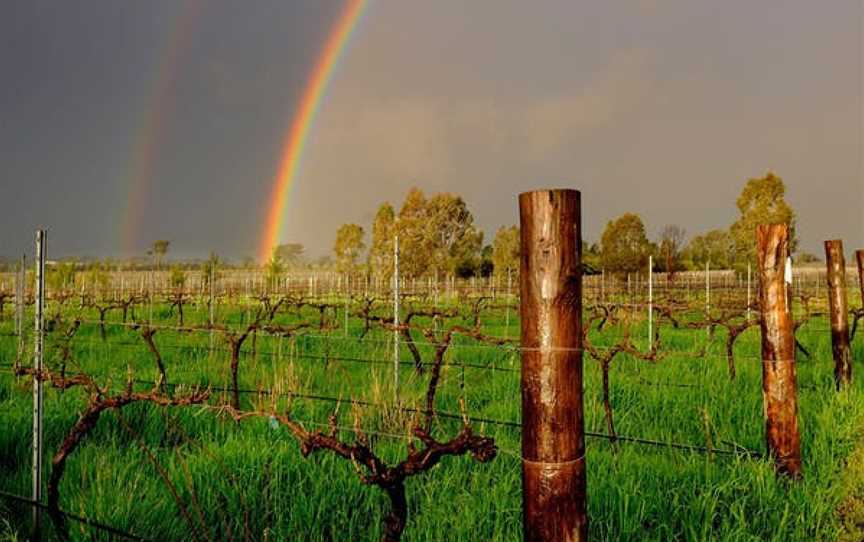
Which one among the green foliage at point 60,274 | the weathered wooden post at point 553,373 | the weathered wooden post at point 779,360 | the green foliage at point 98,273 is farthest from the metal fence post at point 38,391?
the green foliage at point 98,273

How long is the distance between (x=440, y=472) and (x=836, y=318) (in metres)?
5.05

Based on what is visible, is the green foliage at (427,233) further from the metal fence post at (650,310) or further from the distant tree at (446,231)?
the metal fence post at (650,310)

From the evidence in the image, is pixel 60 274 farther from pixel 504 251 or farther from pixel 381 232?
pixel 504 251

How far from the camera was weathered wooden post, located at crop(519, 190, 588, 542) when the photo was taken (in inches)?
80.3

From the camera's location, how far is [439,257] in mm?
55531

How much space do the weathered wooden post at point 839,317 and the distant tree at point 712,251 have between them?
45458 mm

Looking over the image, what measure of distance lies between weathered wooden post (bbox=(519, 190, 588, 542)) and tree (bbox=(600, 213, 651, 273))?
157 ft

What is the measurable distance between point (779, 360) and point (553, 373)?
2376 mm

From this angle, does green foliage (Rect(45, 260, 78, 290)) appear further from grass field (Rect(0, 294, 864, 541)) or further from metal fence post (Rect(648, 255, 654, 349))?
grass field (Rect(0, 294, 864, 541))

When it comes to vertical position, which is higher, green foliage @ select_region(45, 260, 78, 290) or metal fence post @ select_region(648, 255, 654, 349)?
green foliage @ select_region(45, 260, 78, 290)

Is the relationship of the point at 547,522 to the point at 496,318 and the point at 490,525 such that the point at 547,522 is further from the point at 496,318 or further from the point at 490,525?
the point at 496,318

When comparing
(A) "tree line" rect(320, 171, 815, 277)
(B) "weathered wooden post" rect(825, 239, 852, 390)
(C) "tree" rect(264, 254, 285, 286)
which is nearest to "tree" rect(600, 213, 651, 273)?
(A) "tree line" rect(320, 171, 815, 277)

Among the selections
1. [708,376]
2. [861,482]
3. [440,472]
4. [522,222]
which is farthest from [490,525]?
[708,376]

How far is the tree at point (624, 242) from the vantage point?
48594 millimetres
